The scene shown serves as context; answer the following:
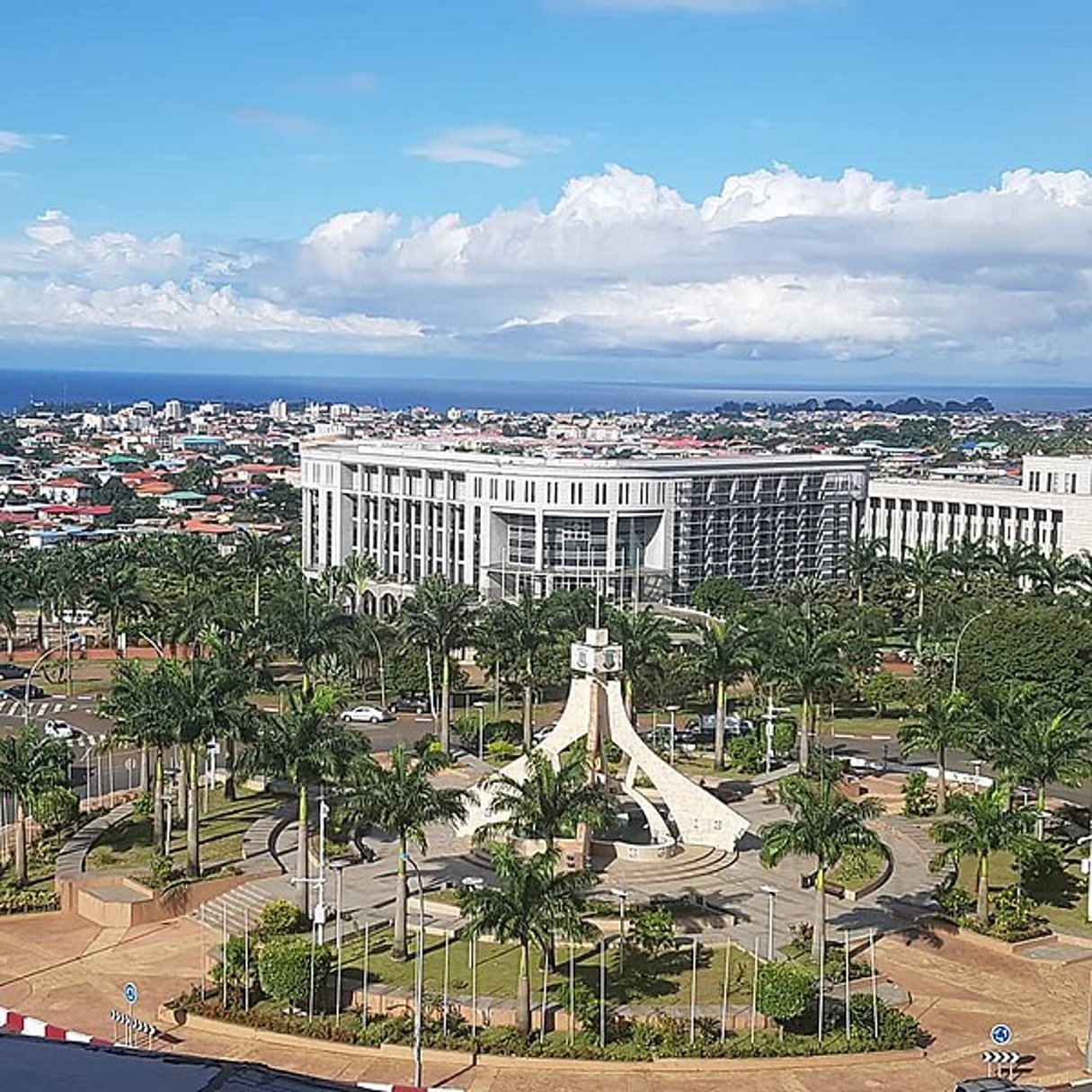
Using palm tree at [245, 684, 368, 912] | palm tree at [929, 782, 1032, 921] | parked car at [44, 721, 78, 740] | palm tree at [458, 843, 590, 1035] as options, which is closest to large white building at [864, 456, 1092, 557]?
parked car at [44, 721, 78, 740]

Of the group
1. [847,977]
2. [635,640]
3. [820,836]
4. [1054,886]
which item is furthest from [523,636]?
[847,977]

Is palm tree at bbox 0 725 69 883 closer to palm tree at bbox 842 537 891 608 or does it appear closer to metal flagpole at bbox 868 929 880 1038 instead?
metal flagpole at bbox 868 929 880 1038

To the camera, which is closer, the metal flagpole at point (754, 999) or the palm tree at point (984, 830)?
the metal flagpole at point (754, 999)

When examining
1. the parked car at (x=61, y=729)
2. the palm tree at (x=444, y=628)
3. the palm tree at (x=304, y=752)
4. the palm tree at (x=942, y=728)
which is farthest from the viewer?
the parked car at (x=61, y=729)

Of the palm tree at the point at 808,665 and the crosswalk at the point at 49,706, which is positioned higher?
the palm tree at the point at 808,665

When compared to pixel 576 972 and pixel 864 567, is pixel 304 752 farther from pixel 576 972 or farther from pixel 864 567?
pixel 864 567

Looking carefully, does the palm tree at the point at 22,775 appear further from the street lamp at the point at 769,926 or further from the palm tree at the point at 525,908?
the street lamp at the point at 769,926

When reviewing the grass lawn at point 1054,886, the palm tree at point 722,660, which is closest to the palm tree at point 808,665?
the palm tree at point 722,660

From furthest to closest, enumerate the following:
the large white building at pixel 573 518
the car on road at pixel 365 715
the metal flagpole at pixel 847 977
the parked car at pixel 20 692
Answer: the large white building at pixel 573 518, the parked car at pixel 20 692, the car on road at pixel 365 715, the metal flagpole at pixel 847 977
